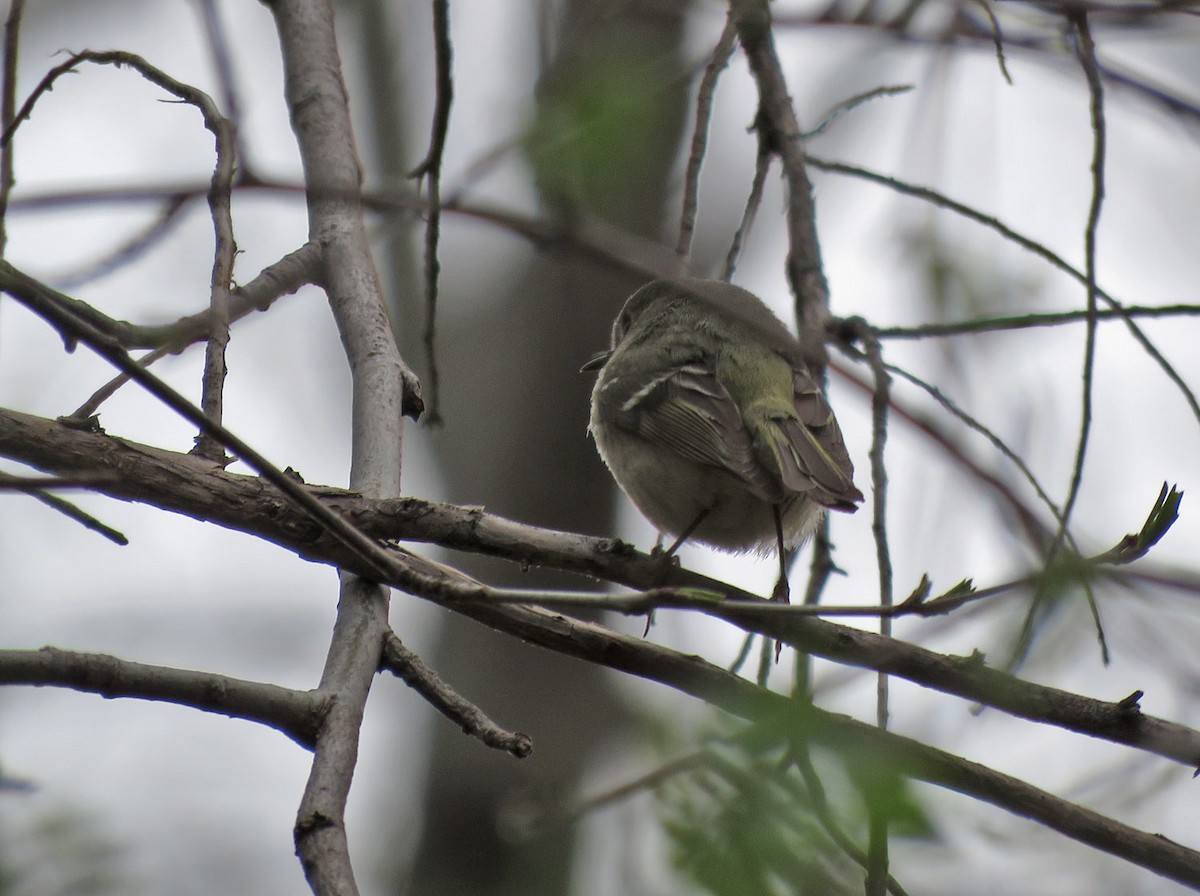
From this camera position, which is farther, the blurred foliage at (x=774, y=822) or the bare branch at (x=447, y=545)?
the bare branch at (x=447, y=545)

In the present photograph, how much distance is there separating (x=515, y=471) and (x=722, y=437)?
11.6ft

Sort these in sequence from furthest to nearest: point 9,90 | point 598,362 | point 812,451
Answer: point 598,362 < point 812,451 < point 9,90

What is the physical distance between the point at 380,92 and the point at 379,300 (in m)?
5.64

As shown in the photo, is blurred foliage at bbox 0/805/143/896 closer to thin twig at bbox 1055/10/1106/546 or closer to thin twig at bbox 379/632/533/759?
thin twig at bbox 379/632/533/759

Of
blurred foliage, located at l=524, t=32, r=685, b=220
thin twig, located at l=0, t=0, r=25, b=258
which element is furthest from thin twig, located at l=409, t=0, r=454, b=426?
thin twig, located at l=0, t=0, r=25, b=258

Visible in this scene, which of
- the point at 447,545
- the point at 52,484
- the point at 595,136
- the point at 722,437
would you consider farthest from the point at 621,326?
the point at 52,484

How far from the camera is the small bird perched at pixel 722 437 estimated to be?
348cm

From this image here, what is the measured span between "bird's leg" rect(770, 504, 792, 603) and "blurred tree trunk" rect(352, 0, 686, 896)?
8.32ft

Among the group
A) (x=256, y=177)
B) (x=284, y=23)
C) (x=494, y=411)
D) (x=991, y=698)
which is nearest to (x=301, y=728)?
(x=256, y=177)

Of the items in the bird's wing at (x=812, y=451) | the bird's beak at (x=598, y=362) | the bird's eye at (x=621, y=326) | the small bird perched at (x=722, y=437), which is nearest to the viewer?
the bird's wing at (x=812, y=451)

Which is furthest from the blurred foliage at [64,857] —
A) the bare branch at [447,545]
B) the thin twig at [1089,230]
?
the thin twig at [1089,230]

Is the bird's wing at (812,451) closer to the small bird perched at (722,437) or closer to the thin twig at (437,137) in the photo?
the small bird perched at (722,437)

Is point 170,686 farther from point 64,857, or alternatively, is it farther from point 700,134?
point 700,134

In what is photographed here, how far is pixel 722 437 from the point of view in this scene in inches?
143
